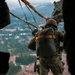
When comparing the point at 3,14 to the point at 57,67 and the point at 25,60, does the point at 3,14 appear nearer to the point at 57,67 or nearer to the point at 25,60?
the point at 57,67

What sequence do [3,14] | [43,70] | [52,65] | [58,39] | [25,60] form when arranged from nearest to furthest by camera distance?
[3,14], [58,39], [52,65], [43,70], [25,60]

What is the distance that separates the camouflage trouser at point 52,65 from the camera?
914 cm

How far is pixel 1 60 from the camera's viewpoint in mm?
3670

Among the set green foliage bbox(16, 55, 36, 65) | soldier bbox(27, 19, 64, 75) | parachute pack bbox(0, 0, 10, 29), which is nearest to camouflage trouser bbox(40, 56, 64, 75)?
soldier bbox(27, 19, 64, 75)

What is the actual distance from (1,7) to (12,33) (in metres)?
197

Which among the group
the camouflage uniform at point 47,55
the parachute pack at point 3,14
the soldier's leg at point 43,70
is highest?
the parachute pack at point 3,14

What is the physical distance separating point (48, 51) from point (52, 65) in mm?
464

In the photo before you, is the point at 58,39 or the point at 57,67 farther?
the point at 57,67

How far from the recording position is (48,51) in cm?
896

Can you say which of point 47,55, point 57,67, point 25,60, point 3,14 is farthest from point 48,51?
point 25,60

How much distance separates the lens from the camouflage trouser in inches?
360

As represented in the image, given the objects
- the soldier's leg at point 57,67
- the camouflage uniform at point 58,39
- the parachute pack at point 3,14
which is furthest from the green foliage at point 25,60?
the parachute pack at point 3,14

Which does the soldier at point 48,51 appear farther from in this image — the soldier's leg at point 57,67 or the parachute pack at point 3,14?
the parachute pack at point 3,14

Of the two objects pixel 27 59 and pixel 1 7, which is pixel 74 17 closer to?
pixel 1 7
